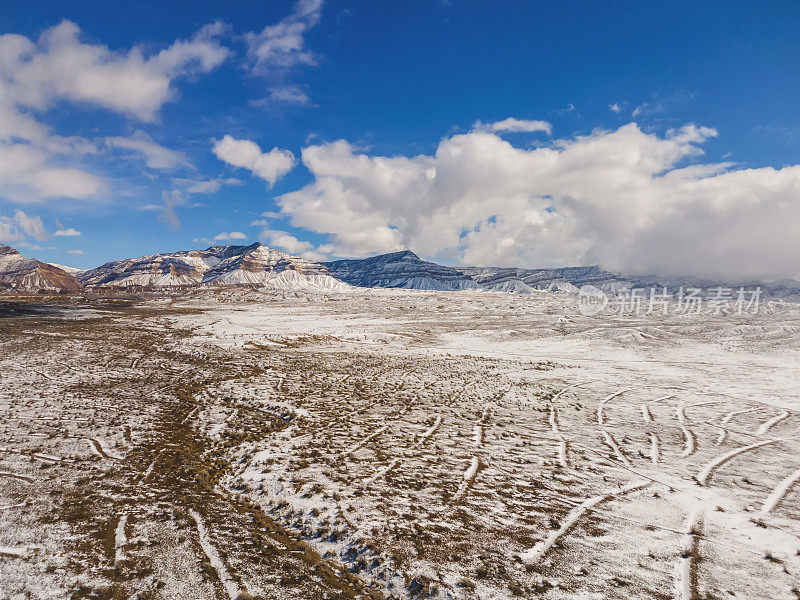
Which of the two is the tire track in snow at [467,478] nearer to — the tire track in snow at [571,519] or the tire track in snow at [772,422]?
the tire track in snow at [571,519]

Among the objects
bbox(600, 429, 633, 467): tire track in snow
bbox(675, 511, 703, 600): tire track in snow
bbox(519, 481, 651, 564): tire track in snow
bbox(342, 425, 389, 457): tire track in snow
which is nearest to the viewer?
bbox(675, 511, 703, 600): tire track in snow

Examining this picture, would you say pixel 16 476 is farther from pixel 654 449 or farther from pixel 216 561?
pixel 654 449

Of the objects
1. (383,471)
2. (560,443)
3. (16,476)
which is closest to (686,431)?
(560,443)

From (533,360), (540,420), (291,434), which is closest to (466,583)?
(291,434)

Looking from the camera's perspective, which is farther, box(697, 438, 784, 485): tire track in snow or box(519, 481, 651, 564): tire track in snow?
box(697, 438, 784, 485): tire track in snow

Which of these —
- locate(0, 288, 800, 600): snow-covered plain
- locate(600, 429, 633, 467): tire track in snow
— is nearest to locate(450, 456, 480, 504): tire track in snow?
locate(0, 288, 800, 600): snow-covered plain

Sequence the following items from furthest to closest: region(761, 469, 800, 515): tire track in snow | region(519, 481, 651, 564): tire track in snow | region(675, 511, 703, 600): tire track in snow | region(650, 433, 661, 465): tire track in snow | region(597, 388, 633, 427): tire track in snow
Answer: region(597, 388, 633, 427): tire track in snow → region(650, 433, 661, 465): tire track in snow → region(761, 469, 800, 515): tire track in snow → region(519, 481, 651, 564): tire track in snow → region(675, 511, 703, 600): tire track in snow

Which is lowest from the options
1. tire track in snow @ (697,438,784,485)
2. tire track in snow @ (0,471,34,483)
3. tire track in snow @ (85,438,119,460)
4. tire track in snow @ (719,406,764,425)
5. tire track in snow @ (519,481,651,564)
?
tire track in snow @ (85,438,119,460)

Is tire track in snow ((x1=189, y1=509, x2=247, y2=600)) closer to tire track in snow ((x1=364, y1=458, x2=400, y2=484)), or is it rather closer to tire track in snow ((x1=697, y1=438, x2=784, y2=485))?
tire track in snow ((x1=364, y1=458, x2=400, y2=484))

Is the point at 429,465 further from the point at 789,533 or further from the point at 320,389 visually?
the point at 320,389
